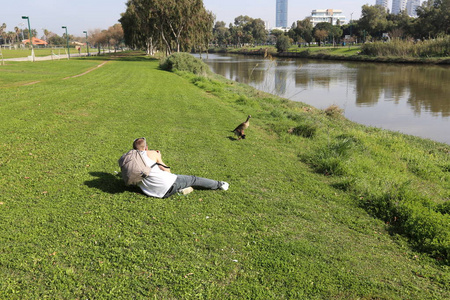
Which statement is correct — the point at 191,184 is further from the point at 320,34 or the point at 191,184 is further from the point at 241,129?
the point at 320,34

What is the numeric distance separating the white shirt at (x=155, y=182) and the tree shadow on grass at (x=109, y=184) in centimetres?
30

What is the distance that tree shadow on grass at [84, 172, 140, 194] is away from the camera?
213 inches

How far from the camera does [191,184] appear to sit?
18.3 feet

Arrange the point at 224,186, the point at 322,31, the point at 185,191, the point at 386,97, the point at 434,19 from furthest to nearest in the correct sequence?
the point at 322,31 < the point at 434,19 < the point at 386,97 < the point at 224,186 < the point at 185,191

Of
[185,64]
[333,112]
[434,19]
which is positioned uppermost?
[434,19]

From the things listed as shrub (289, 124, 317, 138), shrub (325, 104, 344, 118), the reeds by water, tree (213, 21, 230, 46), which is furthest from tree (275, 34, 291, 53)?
shrub (289, 124, 317, 138)

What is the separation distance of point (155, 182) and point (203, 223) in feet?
3.46

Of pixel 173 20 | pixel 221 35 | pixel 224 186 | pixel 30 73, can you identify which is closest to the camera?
pixel 224 186

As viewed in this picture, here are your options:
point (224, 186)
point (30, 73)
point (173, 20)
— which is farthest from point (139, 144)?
point (173, 20)

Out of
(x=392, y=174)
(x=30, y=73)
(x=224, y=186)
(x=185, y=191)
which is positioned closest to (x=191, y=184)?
(x=185, y=191)

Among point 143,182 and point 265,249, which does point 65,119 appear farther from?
point 265,249

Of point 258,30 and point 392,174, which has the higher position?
point 258,30

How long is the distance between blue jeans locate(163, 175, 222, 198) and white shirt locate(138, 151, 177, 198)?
95mm

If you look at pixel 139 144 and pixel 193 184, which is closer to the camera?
pixel 139 144
